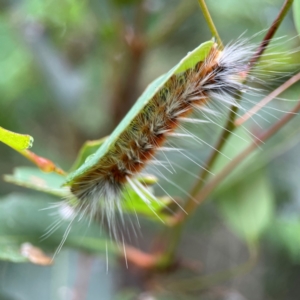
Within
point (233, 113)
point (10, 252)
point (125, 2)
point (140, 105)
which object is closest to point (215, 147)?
point (233, 113)

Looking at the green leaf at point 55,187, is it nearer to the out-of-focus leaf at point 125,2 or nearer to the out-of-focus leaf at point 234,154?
the out-of-focus leaf at point 234,154

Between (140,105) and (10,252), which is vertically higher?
(140,105)

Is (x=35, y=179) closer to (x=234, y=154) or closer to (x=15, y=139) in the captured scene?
(x=15, y=139)

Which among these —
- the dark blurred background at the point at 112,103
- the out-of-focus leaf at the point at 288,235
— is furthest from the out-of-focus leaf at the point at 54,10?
the out-of-focus leaf at the point at 288,235

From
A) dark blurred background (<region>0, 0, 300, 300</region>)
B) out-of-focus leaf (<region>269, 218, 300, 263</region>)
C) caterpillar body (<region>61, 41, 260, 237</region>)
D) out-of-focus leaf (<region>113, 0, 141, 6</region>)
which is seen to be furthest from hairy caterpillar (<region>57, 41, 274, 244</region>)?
out-of-focus leaf (<region>269, 218, 300, 263</region>)

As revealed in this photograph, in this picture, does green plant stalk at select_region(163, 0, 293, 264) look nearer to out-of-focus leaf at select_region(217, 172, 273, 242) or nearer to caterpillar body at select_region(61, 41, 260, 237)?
caterpillar body at select_region(61, 41, 260, 237)

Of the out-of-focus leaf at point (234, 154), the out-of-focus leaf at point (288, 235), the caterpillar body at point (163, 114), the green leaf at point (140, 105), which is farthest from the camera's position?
the out-of-focus leaf at point (288, 235)

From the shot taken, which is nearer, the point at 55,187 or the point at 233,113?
the point at 233,113

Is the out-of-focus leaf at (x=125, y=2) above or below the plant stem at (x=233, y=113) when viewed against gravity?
above
